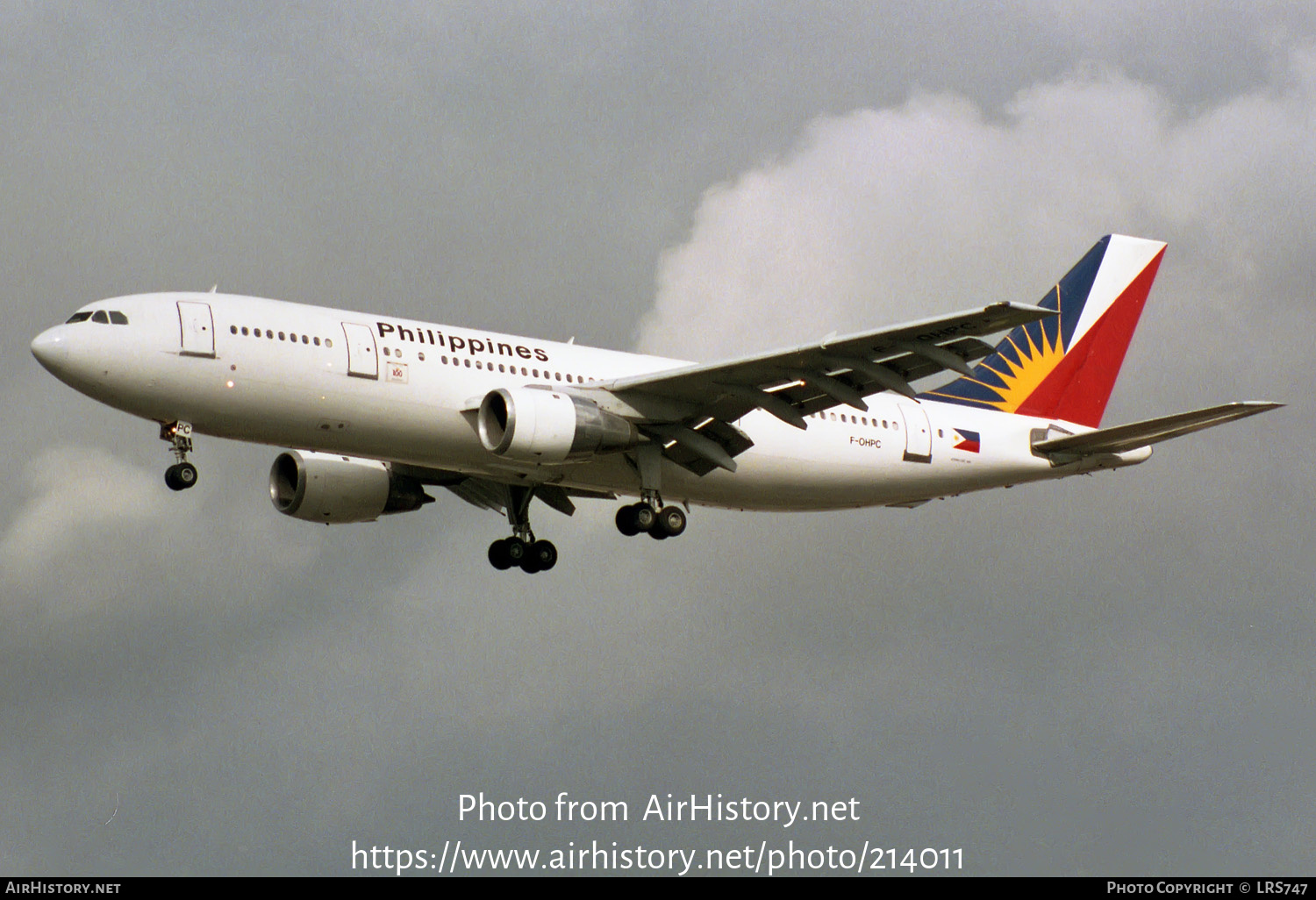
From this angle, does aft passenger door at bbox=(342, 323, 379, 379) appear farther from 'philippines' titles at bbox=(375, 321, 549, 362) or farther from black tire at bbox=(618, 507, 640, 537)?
black tire at bbox=(618, 507, 640, 537)

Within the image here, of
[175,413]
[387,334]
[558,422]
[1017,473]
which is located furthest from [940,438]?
[175,413]

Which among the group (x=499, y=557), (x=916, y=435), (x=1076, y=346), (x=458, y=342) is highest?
(x=1076, y=346)

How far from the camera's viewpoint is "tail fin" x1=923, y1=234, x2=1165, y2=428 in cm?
4428

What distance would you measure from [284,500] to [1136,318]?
22.9 meters

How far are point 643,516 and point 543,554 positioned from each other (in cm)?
496

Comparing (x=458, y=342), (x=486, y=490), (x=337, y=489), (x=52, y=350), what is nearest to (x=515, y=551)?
(x=486, y=490)

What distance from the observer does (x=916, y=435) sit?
1629 inches

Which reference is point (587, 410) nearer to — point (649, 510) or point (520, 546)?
point (649, 510)

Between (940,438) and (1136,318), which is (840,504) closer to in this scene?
(940,438)

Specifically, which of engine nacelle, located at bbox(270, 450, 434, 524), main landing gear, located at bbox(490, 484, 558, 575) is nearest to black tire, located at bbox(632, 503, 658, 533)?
main landing gear, located at bbox(490, 484, 558, 575)

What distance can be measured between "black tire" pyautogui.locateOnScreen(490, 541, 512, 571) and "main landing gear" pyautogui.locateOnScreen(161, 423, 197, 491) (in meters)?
10.1

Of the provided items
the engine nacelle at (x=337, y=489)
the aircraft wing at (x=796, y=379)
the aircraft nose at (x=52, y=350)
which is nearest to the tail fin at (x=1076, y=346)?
the aircraft wing at (x=796, y=379)

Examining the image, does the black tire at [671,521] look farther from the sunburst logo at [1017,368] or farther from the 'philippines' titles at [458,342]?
the sunburst logo at [1017,368]

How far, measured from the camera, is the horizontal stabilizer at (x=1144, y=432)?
35.3 m
